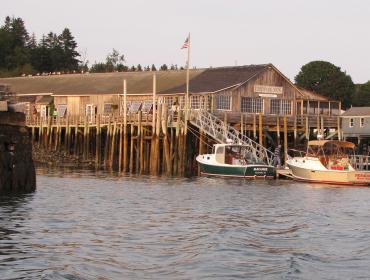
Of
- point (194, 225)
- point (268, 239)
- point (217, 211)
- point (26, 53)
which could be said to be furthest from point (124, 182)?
point (26, 53)

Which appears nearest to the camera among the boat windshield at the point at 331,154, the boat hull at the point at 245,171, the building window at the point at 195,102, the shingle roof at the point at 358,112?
the boat windshield at the point at 331,154

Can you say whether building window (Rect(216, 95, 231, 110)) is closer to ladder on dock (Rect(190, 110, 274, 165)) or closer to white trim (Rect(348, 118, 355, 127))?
ladder on dock (Rect(190, 110, 274, 165))

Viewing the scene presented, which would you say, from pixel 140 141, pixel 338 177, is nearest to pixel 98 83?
pixel 140 141

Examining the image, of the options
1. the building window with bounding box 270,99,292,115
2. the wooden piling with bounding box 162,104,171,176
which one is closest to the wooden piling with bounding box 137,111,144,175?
the wooden piling with bounding box 162,104,171,176

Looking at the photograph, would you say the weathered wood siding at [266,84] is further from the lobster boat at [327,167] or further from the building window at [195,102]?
the lobster boat at [327,167]

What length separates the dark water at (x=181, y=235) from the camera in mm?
17609

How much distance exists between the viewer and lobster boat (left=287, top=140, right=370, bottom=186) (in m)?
47.2

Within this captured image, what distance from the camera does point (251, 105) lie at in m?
64.6

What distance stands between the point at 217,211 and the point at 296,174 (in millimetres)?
21415

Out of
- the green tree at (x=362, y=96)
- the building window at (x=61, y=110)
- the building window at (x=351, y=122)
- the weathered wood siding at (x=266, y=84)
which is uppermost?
the green tree at (x=362, y=96)

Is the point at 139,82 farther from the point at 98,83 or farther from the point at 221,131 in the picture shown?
the point at 221,131

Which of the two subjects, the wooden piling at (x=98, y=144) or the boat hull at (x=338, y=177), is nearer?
the boat hull at (x=338, y=177)

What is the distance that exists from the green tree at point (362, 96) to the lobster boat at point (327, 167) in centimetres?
7633

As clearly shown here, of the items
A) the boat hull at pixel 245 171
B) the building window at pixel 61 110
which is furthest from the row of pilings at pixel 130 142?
the boat hull at pixel 245 171
